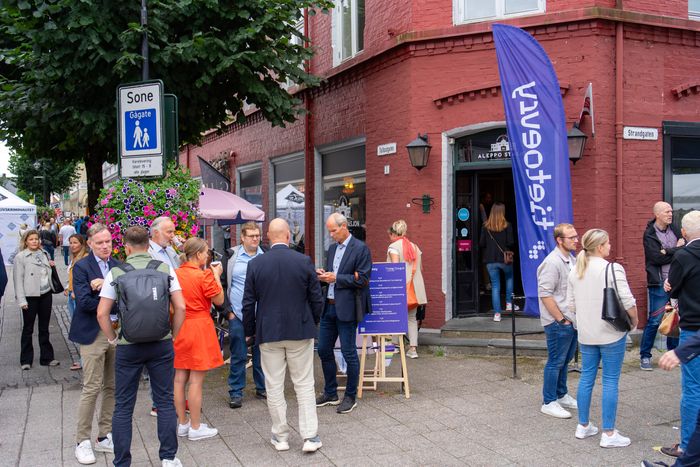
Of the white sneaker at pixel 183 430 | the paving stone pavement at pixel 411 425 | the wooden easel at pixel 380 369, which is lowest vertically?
the paving stone pavement at pixel 411 425

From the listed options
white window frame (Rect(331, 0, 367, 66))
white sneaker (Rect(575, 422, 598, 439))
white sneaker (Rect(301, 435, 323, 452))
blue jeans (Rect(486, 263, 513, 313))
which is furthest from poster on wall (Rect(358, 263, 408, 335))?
white window frame (Rect(331, 0, 367, 66))

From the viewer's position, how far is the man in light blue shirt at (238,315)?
6812 millimetres

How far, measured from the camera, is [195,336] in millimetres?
5781

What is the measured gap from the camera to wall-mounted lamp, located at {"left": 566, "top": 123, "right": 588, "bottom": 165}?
8867 mm

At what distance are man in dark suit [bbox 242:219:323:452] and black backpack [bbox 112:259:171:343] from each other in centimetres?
92

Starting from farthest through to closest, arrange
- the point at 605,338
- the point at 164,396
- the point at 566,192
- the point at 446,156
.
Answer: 1. the point at 446,156
2. the point at 566,192
3. the point at 605,338
4. the point at 164,396

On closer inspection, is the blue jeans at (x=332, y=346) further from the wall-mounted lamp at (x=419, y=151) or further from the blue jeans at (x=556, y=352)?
the wall-mounted lamp at (x=419, y=151)

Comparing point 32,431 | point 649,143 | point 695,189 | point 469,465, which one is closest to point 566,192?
point 649,143

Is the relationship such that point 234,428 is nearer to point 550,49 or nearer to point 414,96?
point 414,96

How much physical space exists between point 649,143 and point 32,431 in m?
8.47

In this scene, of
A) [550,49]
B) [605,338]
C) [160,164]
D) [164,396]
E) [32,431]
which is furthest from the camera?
[550,49]

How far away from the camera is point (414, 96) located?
400 inches

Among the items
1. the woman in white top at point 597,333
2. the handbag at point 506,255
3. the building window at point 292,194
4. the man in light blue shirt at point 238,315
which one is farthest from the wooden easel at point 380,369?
the building window at point 292,194

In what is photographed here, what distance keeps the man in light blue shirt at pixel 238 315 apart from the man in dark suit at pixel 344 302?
78 centimetres
